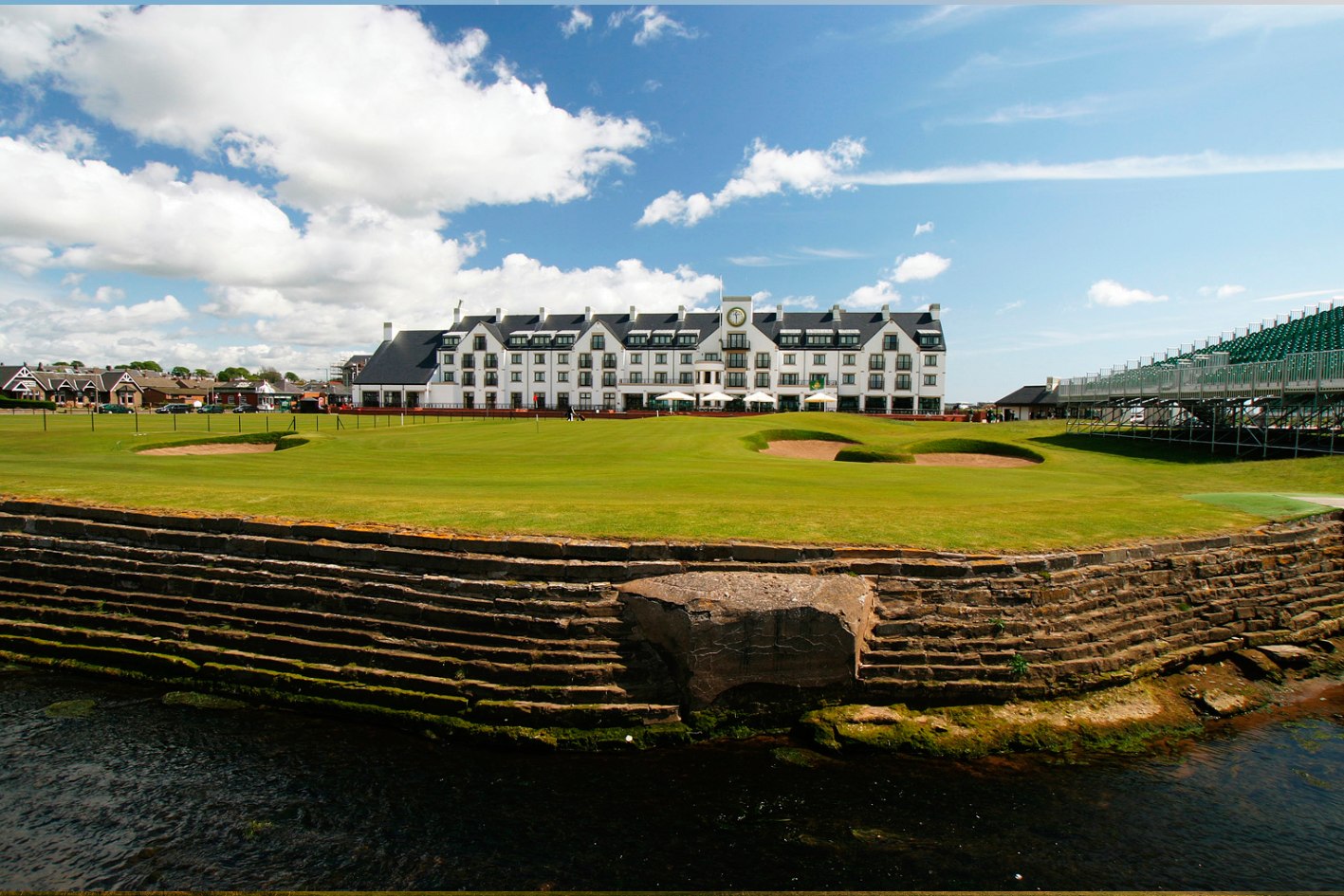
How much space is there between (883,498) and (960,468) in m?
9.28

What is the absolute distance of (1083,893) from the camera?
6.68 meters

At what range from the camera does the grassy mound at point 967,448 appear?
32.2 meters

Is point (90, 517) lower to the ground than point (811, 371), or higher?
lower

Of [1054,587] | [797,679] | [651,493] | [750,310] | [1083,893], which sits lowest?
[1083,893]

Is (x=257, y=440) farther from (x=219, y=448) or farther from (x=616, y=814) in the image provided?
(x=616, y=814)

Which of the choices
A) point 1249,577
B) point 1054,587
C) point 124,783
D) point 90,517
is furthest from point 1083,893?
point 90,517

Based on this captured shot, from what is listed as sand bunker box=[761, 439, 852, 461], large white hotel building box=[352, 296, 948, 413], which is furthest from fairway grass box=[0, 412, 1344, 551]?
large white hotel building box=[352, 296, 948, 413]

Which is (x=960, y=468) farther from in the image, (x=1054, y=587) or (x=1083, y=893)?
(x=1083, y=893)

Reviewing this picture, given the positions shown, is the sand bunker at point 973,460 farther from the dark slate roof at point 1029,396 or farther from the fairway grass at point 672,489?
the dark slate roof at point 1029,396

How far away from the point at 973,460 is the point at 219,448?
34.0 m

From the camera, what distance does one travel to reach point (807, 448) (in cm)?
3584

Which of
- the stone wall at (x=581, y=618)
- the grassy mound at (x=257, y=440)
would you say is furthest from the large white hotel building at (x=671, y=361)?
the stone wall at (x=581, y=618)

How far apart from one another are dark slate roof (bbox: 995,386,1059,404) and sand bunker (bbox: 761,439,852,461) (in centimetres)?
5257

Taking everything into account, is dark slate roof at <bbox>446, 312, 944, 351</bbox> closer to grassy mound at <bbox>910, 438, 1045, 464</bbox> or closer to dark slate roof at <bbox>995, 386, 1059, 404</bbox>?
dark slate roof at <bbox>995, 386, 1059, 404</bbox>
